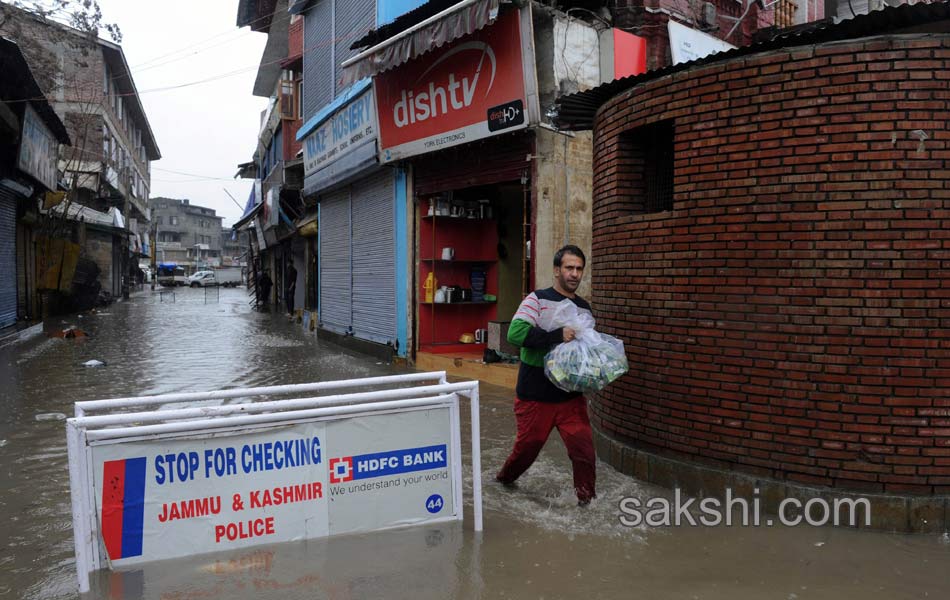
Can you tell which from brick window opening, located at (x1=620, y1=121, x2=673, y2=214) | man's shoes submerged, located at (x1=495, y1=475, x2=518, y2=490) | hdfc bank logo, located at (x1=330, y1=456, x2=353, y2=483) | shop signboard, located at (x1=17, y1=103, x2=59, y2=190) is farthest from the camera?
shop signboard, located at (x1=17, y1=103, x2=59, y2=190)

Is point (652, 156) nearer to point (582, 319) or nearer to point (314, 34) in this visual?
point (582, 319)

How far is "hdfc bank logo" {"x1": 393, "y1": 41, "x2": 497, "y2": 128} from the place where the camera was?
9.94 m

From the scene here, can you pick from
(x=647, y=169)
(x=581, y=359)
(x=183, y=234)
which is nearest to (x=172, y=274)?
(x=183, y=234)

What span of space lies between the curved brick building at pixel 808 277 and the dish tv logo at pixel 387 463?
6.73 feet

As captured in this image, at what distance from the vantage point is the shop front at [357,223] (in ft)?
42.4

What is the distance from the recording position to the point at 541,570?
390 centimetres

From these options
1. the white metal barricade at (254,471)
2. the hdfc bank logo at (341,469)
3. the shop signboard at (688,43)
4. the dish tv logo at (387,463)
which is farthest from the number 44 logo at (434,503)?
the shop signboard at (688,43)

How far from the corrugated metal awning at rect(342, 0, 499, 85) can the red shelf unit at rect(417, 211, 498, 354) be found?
274 centimetres

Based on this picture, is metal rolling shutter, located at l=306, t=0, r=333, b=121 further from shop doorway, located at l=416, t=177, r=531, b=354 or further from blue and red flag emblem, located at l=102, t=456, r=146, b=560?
blue and red flag emblem, located at l=102, t=456, r=146, b=560

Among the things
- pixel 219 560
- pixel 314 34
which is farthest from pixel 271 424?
pixel 314 34

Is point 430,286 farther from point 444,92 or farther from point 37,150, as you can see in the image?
point 37,150

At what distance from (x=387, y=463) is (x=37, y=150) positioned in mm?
16481

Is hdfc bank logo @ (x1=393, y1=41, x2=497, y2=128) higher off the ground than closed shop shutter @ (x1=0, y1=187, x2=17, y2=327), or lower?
higher

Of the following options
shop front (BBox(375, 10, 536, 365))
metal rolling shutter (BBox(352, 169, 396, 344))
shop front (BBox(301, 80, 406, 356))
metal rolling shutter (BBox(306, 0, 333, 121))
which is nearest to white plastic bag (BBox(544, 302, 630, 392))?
shop front (BBox(375, 10, 536, 365))
